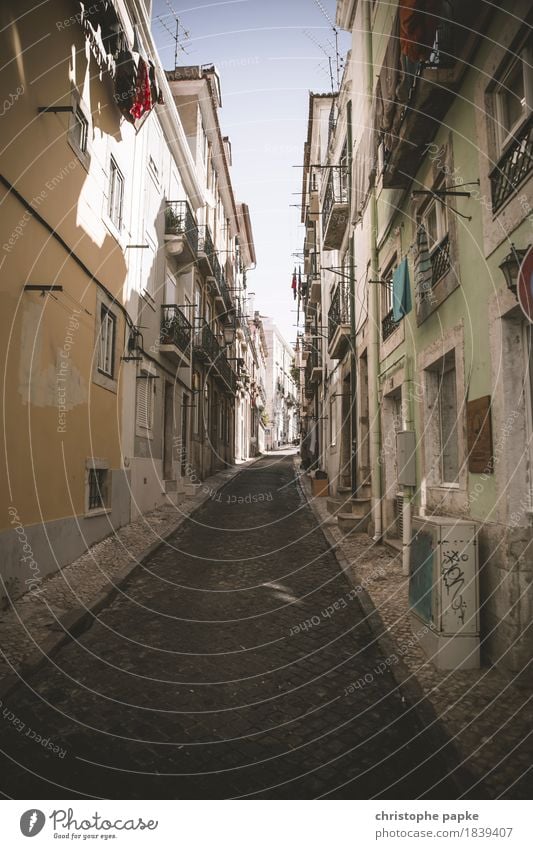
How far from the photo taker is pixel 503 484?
4578 millimetres

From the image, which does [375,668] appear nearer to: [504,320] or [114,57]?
[504,320]

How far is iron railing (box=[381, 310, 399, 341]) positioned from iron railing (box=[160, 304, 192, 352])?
21.6 feet

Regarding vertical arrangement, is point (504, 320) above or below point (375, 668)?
above

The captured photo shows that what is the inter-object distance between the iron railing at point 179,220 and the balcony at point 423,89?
883 centimetres

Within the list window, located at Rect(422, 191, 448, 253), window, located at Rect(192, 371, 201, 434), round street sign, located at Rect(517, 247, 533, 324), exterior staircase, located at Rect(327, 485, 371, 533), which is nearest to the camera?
round street sign, located at Rect(517, 247, 533, 324)

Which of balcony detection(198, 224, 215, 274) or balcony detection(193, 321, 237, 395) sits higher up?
balcony detection(198, 224, 215, 274)

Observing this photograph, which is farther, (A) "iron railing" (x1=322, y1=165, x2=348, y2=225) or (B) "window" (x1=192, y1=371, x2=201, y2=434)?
(B) "window" (x1=192, y1=371, x2=201, y2=434)

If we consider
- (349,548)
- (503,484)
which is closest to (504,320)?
(503,484)

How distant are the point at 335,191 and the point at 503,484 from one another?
1352cm

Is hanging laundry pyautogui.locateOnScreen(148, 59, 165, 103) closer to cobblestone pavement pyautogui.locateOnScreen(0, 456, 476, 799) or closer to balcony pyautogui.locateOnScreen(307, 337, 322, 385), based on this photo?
cobblestone pavement pyautogui.locateOnScreen(0, 456, 476, 799)

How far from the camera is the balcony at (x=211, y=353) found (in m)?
19.0

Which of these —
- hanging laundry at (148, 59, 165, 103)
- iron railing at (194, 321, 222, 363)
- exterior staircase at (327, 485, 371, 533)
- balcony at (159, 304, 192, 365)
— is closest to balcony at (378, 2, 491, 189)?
hanging laundry at (148, 59, 165, 103)

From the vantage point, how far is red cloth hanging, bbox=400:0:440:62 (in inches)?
229

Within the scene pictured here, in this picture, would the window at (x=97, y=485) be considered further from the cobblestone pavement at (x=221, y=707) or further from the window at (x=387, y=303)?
the window at (x=387, y=303)
